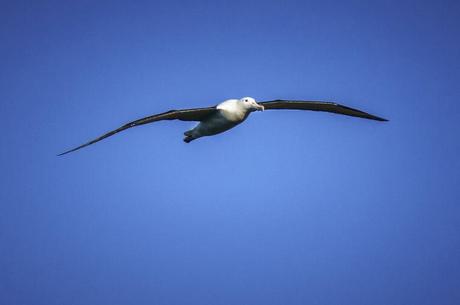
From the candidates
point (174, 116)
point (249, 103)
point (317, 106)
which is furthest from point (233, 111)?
point (317, 106)

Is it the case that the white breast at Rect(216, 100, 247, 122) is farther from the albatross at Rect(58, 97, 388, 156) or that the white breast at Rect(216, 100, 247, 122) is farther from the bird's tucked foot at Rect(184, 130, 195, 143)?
the bird's tucked foot at Rect(184, 130, 195, 143)

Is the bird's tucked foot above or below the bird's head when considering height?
below

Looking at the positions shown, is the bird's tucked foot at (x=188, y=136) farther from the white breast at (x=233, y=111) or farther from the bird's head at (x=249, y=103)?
the bird's head at (x=249, y=103)

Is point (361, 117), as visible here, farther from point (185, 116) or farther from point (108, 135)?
point (108, 135)

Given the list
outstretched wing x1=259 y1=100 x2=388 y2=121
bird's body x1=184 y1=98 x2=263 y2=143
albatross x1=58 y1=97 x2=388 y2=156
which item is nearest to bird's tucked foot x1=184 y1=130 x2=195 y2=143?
albatross x1=58 y1=97 x2=388 y2=156

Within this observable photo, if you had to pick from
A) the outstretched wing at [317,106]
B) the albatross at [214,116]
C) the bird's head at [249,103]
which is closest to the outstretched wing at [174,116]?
the albatross at [214,116]

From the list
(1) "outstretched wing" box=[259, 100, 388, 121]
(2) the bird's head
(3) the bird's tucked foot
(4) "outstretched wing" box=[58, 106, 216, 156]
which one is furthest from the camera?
(1) "outstretched wing" box=[259, 100, 388, 121]

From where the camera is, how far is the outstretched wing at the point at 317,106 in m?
16.3

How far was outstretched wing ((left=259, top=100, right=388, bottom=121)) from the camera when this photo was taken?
16323 mm

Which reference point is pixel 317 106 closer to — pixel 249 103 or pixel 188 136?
pixel 249 103

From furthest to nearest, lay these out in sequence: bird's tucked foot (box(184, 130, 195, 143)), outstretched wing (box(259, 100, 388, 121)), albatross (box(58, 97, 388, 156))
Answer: outstretched wing (box(259, 100, 388, 121))
bird's tucked foot (box(184, 130, 195, 143))
albatross (box(58, 97, 388, 156))

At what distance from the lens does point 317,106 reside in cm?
1709

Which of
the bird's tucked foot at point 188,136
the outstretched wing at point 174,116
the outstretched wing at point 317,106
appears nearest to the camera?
the outstretched wing at point 174,116

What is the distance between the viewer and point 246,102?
47.7ft
